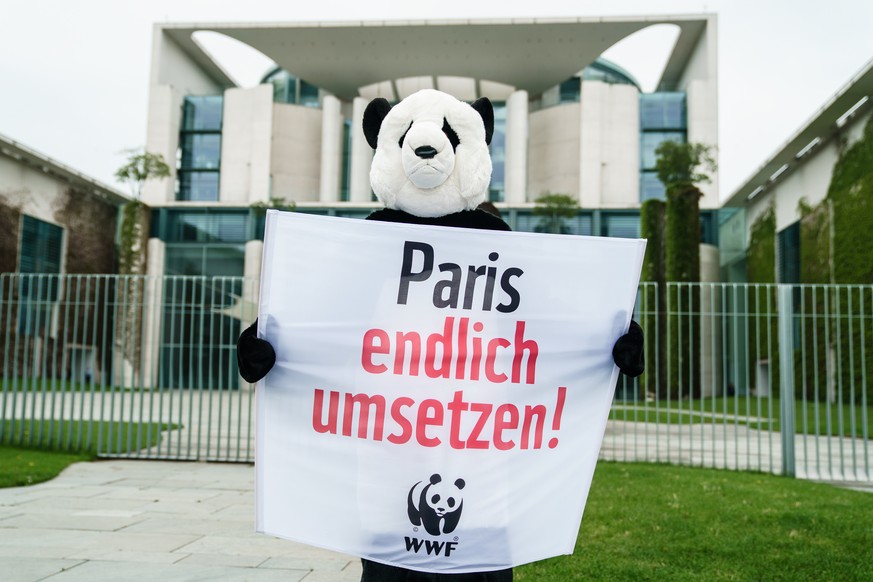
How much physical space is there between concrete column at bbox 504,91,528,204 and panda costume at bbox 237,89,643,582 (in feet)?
96.7

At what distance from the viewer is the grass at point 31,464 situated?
7441 millimetres

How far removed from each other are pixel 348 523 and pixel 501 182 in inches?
1254

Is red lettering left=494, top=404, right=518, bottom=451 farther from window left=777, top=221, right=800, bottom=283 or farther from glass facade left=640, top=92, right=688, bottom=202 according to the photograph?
glass facade left=640, top=92, right=688, bottom=202

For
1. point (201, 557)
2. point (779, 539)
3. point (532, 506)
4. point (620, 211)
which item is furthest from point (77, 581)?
point (620, 211)

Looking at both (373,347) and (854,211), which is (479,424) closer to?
(373,347)

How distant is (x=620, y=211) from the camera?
1236 inches

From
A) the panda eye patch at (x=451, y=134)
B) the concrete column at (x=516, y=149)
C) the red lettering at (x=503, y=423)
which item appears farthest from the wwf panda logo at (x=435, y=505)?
the concrete column at (x=516, y=149)

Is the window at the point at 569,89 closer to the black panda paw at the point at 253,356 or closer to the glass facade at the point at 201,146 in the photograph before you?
the glass facade at the point at 201,146

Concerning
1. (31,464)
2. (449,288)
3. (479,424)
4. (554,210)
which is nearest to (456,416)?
(479,424)

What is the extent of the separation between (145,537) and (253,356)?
3.37m

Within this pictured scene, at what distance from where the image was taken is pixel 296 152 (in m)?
34.8

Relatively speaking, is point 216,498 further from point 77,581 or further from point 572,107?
point 572,107

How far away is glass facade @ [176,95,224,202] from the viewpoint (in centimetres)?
3472

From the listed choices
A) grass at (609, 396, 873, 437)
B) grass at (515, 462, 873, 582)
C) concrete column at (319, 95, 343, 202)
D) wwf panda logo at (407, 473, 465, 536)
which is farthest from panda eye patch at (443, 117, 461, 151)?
concrete column at (319, 95, 343, 202)
